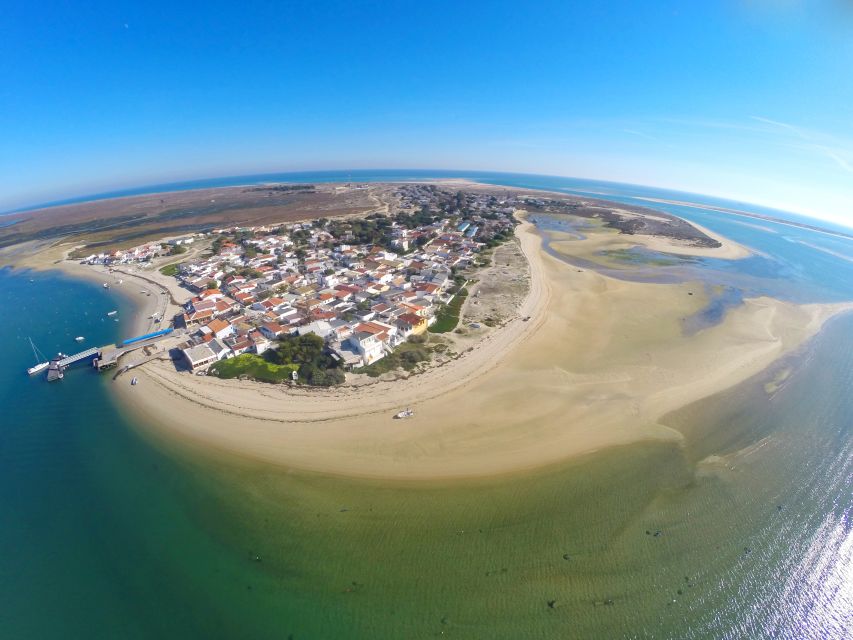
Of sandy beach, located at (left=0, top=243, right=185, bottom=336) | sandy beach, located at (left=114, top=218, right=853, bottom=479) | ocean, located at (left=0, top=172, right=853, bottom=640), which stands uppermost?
sandy beach, located at (left=0, top=243, right=185, bottom=336)

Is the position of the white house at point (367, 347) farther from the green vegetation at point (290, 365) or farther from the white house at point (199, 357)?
the white house at point (199, 357)

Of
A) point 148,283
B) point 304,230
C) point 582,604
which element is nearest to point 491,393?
point 582,604

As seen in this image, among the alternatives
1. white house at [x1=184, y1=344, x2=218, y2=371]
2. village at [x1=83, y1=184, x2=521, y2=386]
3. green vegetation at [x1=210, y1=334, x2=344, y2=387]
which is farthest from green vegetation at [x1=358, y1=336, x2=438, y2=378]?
white house at [x1=184, y1=344, x2=218, y2=371]

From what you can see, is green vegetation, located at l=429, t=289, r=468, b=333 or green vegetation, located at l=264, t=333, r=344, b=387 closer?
green vegetation, located at l=264, t=333, r=344, b=387

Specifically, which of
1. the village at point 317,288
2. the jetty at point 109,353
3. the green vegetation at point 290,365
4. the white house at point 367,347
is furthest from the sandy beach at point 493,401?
the jetty at point 109,353

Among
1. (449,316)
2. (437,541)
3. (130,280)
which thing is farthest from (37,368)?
(437,541)

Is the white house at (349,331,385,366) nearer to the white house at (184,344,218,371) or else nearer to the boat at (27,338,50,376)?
the white house at (184,344,218,371)
